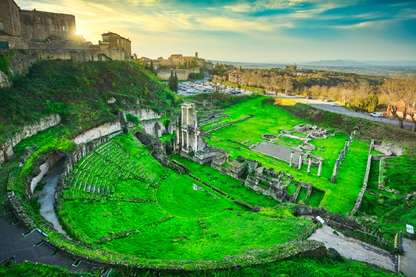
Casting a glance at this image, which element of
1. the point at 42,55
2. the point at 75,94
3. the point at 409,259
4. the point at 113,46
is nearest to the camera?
the point at 409,259

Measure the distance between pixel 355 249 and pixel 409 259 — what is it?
3082mm

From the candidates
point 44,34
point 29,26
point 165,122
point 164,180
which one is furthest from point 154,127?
point 29,26

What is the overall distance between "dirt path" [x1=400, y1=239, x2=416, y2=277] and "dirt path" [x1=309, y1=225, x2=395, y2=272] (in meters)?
0.58

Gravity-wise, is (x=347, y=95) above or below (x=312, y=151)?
above

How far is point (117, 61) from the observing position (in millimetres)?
52312

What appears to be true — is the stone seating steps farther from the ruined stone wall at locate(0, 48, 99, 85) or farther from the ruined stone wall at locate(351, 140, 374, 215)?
the ruined stone wall at locate(351, 140, 374, 215)

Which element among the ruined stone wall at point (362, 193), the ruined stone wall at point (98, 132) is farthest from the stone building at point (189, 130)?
the ruined stone wall at point (362, 193)

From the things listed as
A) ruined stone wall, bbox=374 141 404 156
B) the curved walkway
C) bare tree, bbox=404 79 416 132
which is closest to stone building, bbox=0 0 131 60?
the curved walkway

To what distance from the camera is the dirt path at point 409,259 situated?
13922mm

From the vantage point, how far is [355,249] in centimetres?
1591

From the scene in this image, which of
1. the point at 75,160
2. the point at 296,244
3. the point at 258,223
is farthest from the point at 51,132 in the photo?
the point at 296,244

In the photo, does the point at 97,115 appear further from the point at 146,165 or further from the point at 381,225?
the point at 381,225

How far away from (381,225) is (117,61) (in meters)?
55.0

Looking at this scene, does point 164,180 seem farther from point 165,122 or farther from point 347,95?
point 347,95
